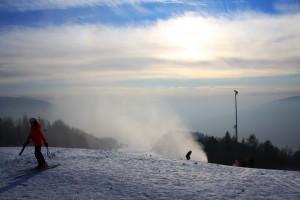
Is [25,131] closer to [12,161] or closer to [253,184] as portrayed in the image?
[12,161]

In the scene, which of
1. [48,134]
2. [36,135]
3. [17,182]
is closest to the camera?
[17,182]

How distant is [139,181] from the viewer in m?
15.8

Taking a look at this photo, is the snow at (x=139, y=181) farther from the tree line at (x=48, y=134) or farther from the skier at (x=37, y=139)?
the tree line at (x=48, y=134)

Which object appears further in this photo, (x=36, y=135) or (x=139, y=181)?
(x=36, y=135)

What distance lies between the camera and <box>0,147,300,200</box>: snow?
45.8 feet

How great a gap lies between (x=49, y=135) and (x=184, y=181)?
133m

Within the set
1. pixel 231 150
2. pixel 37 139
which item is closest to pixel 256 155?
pixel 231 150

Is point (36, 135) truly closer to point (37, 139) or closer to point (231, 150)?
point (37, 139)

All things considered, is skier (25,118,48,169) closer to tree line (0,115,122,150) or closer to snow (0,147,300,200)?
snow (0,147,300,200)

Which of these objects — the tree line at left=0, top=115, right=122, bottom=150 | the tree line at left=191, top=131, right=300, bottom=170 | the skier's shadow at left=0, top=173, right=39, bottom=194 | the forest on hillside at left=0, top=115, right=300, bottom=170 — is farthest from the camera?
the tree line at left=0, top=115, right=122, bottom=150

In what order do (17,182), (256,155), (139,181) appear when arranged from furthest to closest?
1. (256,155)
2. (139,181)
3. (17,182)

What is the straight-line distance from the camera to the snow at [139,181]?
45.8ft

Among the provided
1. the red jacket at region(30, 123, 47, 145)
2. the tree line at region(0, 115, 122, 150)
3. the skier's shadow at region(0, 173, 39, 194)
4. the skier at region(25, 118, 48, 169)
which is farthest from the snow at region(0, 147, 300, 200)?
the tree line at region(0, 115, 122, 150)

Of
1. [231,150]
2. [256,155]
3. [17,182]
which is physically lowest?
[256,155]
